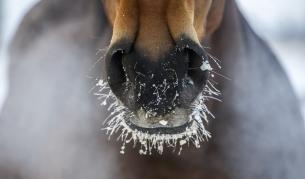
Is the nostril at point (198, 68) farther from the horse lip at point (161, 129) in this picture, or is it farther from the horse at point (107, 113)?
the horse at point (107, 113)

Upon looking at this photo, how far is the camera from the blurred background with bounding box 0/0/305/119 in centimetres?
397

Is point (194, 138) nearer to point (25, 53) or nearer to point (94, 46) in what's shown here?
point (94, 46)

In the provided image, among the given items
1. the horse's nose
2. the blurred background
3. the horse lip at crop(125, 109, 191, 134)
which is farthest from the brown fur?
the blurred background

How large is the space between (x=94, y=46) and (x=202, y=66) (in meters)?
0.55

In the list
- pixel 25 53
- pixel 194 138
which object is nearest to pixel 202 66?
pixel 194 138

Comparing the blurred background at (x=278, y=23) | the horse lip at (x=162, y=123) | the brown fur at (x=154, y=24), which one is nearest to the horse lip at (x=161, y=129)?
the horse lip at (x=162, y=123)

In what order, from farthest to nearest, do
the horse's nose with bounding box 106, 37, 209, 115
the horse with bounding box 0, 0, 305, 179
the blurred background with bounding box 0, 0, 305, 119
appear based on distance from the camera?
the blurred background with bounding box 0, 0, 305, 119, the horse with bounding box 0, 0, 305, 179, the horse's nose with bounding box 106, 37, 209, 115

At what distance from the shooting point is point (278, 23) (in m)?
4.36

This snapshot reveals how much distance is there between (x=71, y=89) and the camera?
2029 millimetres

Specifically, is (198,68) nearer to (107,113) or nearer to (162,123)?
(162,123)

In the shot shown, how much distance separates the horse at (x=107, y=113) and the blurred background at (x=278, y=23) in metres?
1.69

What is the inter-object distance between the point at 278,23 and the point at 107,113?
8.50 feet

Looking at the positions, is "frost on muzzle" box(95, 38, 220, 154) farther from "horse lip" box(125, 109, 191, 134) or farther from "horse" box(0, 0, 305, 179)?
"horse" box(0, 0, 305, 179)

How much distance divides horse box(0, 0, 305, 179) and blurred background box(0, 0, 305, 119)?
5.53 feet
